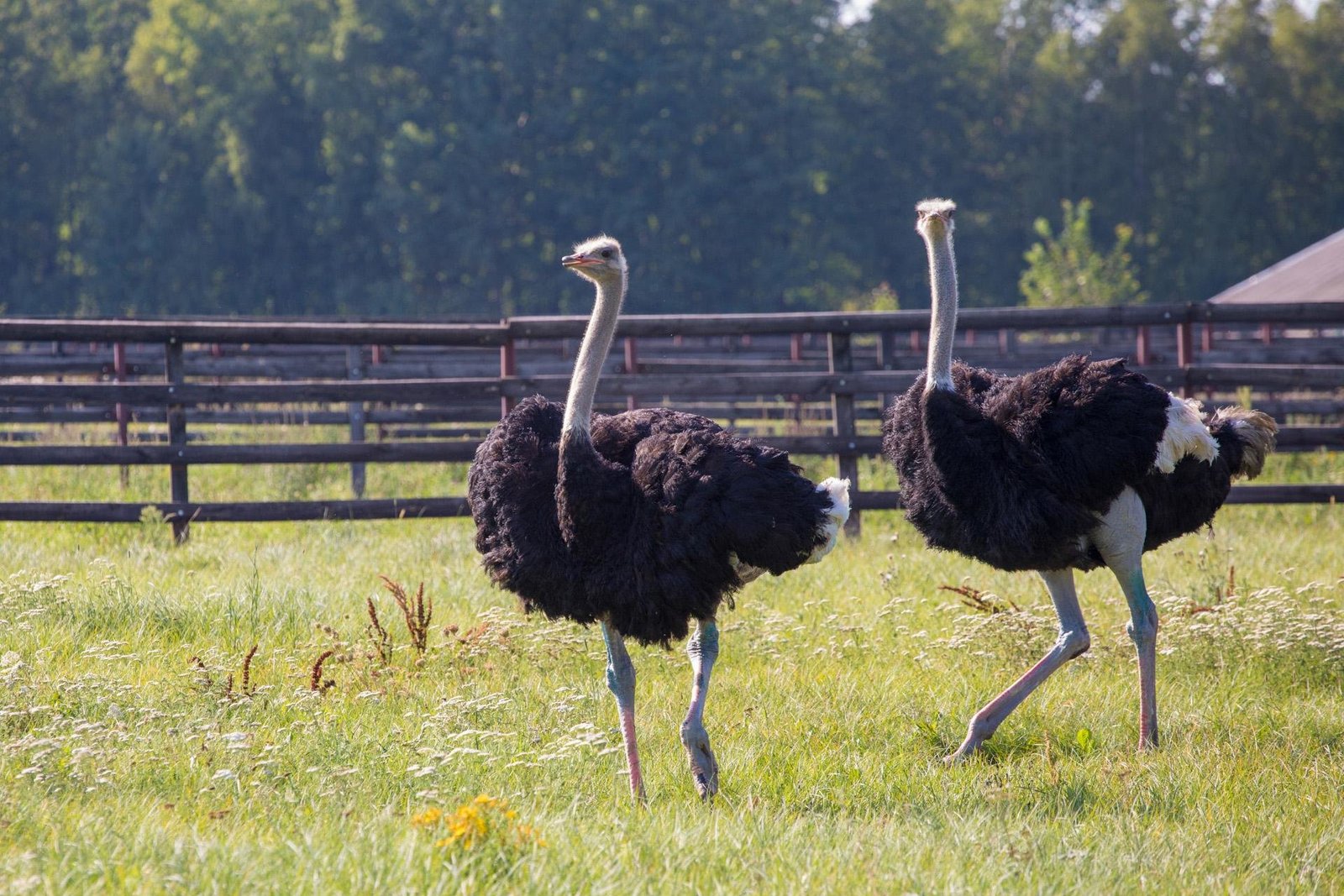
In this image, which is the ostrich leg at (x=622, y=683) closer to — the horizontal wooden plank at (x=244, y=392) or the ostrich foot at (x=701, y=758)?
the ostrich foot at (x=701, y=758)

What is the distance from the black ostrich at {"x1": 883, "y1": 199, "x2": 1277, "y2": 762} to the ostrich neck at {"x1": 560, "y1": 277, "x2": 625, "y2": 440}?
3.82 feet

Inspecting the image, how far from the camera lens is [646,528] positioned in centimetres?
457

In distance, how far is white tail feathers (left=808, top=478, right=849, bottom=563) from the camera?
4703 mm

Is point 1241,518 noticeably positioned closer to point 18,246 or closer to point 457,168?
point 457,168

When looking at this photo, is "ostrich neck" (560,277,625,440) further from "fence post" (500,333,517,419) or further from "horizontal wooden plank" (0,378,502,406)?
"fence post" (500,333,517,419)

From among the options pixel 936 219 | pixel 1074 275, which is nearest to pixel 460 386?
pixel 936 219

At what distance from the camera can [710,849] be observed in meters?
3.79

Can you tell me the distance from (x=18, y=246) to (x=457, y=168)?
43.7 ft

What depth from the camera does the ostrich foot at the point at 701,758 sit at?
4547 mm

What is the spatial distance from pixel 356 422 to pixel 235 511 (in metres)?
3.74

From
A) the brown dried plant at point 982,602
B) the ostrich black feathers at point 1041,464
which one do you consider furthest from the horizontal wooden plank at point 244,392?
the ostrich black feathers at point 1041,464

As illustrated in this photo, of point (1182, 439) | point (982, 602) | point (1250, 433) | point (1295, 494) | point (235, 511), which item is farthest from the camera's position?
point (1295, 494)

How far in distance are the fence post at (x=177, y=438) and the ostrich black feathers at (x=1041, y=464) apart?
15.1 feet

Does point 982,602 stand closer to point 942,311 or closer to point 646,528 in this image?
point 942,311
